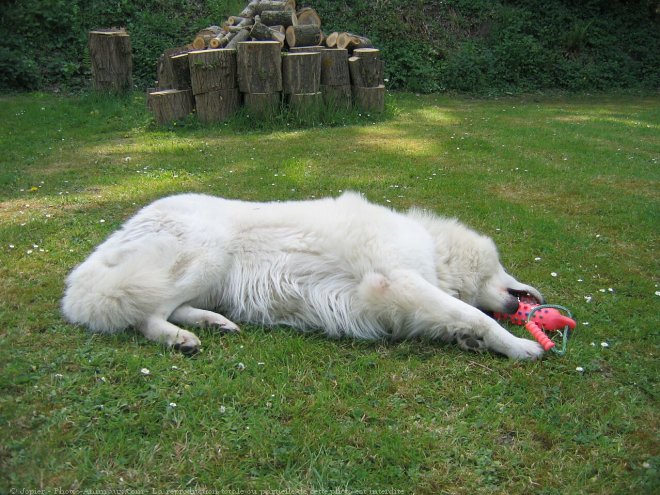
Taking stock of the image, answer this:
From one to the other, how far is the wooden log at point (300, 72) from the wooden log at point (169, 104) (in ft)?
5.74

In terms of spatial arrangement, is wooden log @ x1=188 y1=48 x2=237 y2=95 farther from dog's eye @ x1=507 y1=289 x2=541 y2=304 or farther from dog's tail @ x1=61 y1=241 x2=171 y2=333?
dog's eye @ x1=507 y1=289 x2=541 y2=304

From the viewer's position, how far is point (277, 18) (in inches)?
479

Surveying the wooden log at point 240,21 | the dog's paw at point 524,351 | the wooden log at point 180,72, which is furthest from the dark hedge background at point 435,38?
the dog's paw at point 524,351

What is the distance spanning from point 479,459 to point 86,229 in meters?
4.28

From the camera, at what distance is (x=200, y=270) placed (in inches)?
151

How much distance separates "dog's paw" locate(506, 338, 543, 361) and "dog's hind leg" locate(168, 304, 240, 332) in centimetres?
169

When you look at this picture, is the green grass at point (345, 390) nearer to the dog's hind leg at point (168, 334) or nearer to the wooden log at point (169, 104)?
the dog's hind leg at point (168, 334)

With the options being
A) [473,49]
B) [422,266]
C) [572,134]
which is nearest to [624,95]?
[473,49]

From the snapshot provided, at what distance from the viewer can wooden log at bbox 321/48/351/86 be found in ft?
35.4

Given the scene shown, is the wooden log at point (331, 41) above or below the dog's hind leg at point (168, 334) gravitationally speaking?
above

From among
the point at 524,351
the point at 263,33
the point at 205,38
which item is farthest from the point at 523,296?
the point at 205,38

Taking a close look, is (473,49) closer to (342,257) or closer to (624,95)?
(624,95)

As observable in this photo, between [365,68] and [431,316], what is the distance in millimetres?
8434

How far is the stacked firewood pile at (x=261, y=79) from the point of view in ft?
33.1
